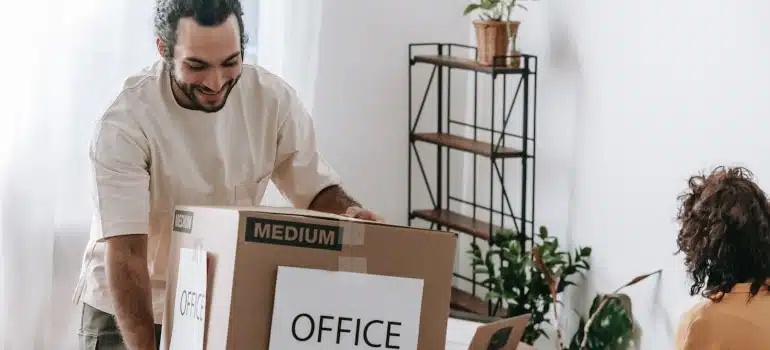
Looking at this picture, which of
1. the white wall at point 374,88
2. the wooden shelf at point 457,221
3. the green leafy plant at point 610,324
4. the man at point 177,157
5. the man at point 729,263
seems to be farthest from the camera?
the white wall at point 374,88

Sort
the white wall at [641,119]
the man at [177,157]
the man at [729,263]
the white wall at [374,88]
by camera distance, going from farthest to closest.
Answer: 1. the white wall at [374,88]
2. the white wall at [641,119]
3. the man at [729,263]
4. the man at [177,157]

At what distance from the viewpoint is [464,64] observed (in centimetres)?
305

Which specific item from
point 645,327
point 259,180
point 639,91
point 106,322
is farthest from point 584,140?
point 106,322

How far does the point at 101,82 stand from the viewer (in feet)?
9.49

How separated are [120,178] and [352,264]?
566 millimetres

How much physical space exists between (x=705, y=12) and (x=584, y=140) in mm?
586

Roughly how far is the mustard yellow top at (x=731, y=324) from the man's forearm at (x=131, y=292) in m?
0.92

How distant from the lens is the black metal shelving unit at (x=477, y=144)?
119 inches

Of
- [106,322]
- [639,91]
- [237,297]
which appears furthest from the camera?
[639,91]

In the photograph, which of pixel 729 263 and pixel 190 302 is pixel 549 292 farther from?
pixel 190 302

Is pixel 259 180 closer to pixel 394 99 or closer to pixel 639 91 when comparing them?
pixel 639 91

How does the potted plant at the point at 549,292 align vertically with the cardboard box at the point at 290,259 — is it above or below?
below

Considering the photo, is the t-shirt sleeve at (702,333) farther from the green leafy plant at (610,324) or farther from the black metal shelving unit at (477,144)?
the black metal shelving unit at (477,144)

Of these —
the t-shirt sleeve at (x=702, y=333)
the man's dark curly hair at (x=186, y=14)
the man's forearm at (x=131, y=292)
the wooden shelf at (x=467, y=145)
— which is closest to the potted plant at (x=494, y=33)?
the wooden shelf at (x=467, y=145)
